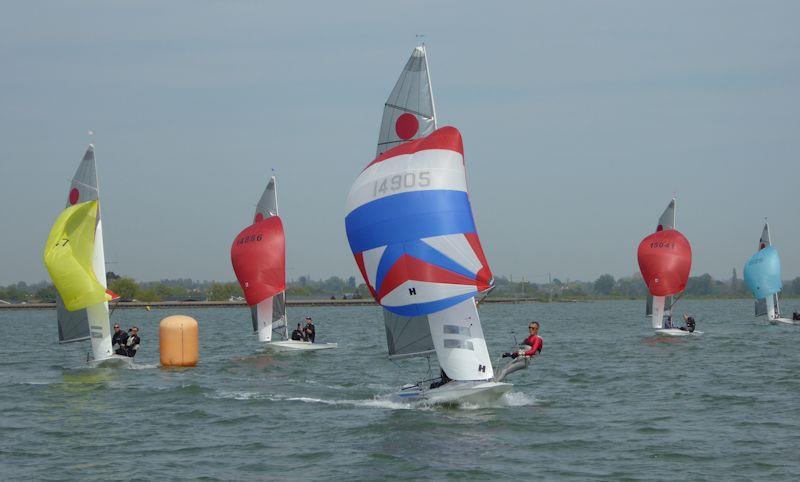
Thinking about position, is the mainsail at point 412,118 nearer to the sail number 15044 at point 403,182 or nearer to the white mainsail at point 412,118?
the white mainsail at point 412,118

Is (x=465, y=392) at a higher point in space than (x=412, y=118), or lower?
lower

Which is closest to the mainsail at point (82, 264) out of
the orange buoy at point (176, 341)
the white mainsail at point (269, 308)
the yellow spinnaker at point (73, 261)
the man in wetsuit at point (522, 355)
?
the yellow spinnaker at point (73, 261)

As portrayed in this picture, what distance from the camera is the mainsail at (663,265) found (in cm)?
5541

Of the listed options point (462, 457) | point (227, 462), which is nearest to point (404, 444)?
point (462, 457)

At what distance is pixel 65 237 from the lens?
3275 cm

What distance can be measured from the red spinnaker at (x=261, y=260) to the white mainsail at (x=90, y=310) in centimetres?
1059

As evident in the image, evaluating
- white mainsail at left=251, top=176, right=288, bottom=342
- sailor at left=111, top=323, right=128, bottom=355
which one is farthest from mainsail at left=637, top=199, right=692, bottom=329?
sailor at left=111, top=323, right=128, bottom=355

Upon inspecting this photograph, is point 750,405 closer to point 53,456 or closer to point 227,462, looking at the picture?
point 227,462

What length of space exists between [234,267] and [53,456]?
83.7 ft

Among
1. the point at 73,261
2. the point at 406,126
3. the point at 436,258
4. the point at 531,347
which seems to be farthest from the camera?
the point at 73,261

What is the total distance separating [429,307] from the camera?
2270cm

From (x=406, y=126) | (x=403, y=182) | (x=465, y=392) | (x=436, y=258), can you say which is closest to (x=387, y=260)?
(x=436, y=258)

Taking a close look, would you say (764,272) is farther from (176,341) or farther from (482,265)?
(482,265)

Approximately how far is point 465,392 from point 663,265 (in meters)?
35.4
